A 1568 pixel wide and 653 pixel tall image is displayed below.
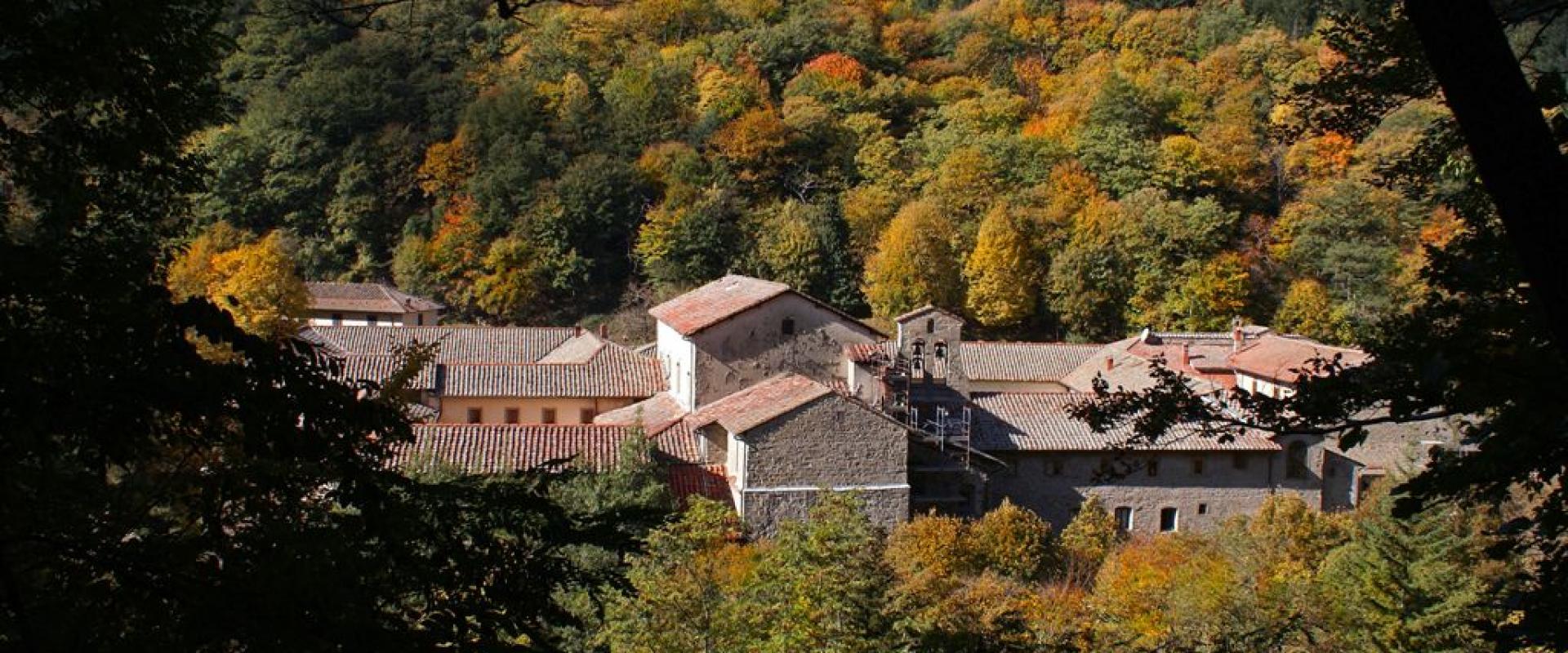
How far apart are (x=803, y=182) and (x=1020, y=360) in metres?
16.6

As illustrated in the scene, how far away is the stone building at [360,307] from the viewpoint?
133ft

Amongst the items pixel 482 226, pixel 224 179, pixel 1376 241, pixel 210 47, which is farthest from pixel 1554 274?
pixel 224 179

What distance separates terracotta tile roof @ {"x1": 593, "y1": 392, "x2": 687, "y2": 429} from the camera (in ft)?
79.4

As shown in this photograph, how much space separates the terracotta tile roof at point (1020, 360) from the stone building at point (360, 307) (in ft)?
60.3

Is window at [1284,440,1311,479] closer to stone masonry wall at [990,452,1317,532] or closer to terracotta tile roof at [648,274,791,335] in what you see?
stone masonry wall at [990,452,1317,532]

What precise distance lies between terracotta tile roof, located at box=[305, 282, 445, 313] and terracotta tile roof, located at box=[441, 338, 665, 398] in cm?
1448

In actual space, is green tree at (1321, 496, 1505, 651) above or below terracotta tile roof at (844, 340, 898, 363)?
below

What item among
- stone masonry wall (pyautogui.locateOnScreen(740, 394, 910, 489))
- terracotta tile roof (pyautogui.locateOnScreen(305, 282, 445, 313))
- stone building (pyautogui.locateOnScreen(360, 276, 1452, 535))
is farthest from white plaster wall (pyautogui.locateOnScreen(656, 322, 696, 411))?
terracotta tile roof (pyautogui.locateOnScreen(305, 282, 445, 313))

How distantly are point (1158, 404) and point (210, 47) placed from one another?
499 cm

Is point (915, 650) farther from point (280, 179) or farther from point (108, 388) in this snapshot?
point (280, 179)

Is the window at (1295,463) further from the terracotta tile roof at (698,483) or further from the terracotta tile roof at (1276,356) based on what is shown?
the terracotta tile roof at (698,483)

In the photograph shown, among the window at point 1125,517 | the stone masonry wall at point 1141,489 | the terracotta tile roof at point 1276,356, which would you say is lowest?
the window at point 1125,517

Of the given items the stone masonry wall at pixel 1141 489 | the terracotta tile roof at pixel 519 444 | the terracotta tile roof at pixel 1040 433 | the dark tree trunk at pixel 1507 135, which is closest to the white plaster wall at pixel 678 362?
the terracotta tile roof at pixel 519 444

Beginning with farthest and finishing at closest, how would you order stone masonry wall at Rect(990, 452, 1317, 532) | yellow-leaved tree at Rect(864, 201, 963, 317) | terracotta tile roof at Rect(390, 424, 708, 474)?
yellow-leaved tree at Rect(864, 201, 963, 317) → stone masonry wall at Rect(990, 452, 1317, 532) → terracotta tile roof at Rect(390, 424, 708, 474)
